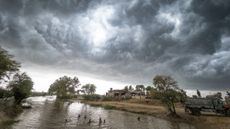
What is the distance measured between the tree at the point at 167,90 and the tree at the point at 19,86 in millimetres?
45521

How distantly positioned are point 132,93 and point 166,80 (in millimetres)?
92925

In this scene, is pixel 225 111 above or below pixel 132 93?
below

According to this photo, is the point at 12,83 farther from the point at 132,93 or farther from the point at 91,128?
the point at 132,93

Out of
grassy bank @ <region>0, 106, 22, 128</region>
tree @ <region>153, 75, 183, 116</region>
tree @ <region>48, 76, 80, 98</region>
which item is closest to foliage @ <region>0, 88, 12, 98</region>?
grassy bank @ <region>0, 106, 22, 128</region>

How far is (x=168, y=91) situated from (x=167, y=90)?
19.9 inches

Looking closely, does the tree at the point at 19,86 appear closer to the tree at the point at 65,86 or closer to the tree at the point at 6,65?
the tree at the point at 6,65

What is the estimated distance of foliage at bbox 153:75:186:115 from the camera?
50.5m

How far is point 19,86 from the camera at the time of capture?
2336 inches

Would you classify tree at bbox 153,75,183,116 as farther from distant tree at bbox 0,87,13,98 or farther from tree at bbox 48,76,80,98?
tree at bbox 48,76,80,98

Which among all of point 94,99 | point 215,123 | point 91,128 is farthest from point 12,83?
point 94,99

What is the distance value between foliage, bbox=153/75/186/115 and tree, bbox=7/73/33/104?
4552 centimetres

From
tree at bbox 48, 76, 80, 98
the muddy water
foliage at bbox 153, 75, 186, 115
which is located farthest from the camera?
tree at bbox 48, 76, 80, 98

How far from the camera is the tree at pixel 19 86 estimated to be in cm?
5891

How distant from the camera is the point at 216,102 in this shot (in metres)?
53.4
